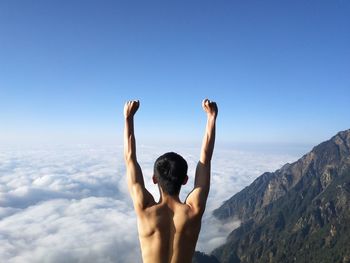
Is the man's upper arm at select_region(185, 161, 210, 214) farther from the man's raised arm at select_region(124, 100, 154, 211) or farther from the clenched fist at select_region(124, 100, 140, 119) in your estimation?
the clenched fist at select_region(124, 100, 140, 119)

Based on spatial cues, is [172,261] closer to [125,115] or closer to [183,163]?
[183,163]

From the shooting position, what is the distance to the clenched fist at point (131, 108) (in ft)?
21.0

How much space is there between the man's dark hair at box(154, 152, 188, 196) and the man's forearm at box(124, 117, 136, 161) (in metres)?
0.41

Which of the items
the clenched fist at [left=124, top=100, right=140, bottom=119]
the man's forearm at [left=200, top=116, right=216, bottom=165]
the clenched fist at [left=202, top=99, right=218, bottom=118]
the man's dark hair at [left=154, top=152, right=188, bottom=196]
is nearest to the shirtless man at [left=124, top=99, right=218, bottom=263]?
the man's dark hair at [left=154, top=152, right=188, bottom=196]

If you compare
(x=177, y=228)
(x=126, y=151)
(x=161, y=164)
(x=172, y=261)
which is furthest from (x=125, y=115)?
(x=172, y=261)

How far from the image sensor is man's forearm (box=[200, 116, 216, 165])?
6227 millimetres

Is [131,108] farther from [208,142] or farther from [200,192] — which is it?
[200,192]

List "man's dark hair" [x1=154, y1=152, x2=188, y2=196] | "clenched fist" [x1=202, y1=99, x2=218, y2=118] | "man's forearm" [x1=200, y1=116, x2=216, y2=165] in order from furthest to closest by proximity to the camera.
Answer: "clenched fist" [x1=202, y1=99, x2=218, y2=118]
"man's forearm" [x1=200, y1=116, x2=216, y2=165]
"man's dark hair" [x1=154, y1=152, x2=188, y2=196]

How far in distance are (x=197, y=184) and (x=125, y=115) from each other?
1620 millimetres

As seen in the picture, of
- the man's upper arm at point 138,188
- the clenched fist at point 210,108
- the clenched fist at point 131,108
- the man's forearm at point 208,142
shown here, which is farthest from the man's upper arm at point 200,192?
the clenched fist at point 131,108

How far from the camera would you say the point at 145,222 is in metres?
5.92

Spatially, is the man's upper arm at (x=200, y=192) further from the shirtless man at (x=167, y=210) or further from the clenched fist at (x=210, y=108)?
the clenched fist at (x=210, y=108)

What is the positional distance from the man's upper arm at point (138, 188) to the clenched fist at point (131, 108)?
0.88 meters

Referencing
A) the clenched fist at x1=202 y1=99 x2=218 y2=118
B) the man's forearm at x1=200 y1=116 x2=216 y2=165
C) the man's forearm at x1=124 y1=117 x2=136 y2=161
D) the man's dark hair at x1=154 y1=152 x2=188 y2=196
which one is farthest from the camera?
the clenched fist at x1=202 y1=99 x2=218 y2=118
